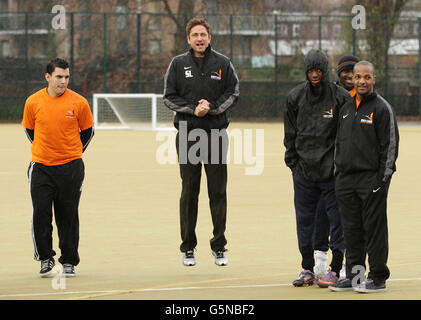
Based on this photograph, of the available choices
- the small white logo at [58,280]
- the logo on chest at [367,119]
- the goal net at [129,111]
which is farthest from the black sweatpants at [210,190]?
the goal net at [129,111]

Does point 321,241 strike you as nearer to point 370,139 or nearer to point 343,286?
point 343,286

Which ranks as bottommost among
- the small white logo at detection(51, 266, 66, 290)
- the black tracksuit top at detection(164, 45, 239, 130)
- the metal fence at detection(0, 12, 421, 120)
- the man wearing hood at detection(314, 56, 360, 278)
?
the small white logo at detection(51, 266, 66, 290)

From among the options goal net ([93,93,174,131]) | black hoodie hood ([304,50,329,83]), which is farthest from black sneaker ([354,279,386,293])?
goal net ([93,93,174,131])

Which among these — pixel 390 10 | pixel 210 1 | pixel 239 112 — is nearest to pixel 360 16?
pixel 390 10

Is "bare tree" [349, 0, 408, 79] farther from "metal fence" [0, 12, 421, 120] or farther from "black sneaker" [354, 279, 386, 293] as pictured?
"black sneaker" [354, 279, 386, 293]

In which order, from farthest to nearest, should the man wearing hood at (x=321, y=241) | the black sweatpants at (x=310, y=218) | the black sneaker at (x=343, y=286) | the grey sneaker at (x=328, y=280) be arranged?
the man wearing hood at (x=321, y=241)
the black sweatpants at (x=310, y=218)
the grey sneaker at (x=328, y=280)
the black sneaker at (x=343, y=286)

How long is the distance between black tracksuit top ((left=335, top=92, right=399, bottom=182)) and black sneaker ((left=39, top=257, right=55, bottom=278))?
2.56 metres

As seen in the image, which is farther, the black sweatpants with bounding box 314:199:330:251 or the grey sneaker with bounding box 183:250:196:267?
the grey sneaker with bounding box 183:250:196:267

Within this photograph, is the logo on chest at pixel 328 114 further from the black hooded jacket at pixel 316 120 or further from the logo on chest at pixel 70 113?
the logo on chest at pixel 70 113

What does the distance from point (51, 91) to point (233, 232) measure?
333 centimetres

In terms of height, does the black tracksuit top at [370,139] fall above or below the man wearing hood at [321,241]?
above

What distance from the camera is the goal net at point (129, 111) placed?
33969mm

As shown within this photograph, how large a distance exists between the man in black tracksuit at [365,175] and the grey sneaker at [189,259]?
178 centimetres

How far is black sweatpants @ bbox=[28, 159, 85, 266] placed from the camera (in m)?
8.43
